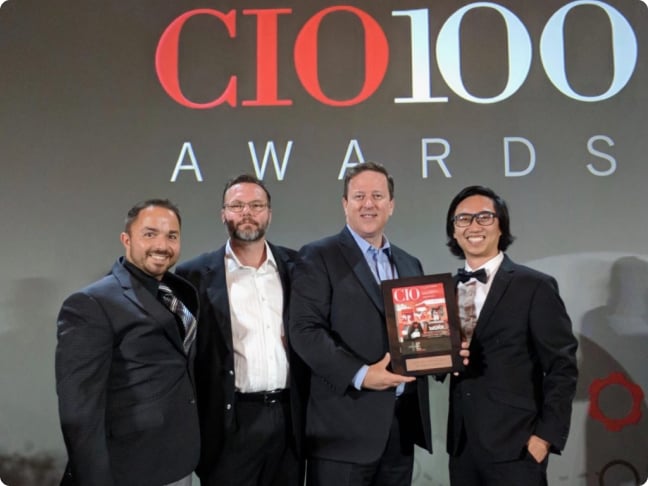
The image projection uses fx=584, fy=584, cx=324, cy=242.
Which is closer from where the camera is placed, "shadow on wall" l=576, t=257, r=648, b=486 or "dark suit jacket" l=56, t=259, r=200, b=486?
"dark suit jacket" l=56, t=259, r=200, b=486

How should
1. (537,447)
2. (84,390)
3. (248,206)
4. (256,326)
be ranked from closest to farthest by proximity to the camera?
(84,390) < (537,447) < (256,326) < (248,206)

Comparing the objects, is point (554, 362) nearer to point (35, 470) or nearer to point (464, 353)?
point (464, 353)

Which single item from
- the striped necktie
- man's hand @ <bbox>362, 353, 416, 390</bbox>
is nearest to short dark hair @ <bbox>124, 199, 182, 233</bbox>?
the striped necktie

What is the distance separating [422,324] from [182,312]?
A: 3.03 ft

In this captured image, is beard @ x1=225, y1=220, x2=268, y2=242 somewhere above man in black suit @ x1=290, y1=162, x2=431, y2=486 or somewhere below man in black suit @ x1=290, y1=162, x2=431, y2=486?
above

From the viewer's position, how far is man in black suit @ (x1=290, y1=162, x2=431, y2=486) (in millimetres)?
2277

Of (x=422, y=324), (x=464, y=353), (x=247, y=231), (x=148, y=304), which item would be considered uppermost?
(x=247, y=231)

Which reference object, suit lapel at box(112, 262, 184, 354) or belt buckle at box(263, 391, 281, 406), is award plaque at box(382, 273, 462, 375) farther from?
suit lapel at box(112, 262, 184, 354)

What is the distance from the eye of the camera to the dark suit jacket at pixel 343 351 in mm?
2281

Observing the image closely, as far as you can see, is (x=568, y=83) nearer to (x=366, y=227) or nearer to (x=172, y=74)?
(x=366, y=227)

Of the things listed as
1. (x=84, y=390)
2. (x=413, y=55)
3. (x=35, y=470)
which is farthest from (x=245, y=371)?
(x=413, y=55)

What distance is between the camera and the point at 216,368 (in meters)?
2.46

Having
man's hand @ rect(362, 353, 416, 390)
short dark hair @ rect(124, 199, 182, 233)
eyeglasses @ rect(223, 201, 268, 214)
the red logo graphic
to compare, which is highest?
eyeglasses @ rect(223, 201, 268, 214)

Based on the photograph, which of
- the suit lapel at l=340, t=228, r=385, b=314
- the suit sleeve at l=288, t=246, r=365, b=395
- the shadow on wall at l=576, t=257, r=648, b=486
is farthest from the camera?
the shadow on wall at l=576, t=257, r=648, b=486
